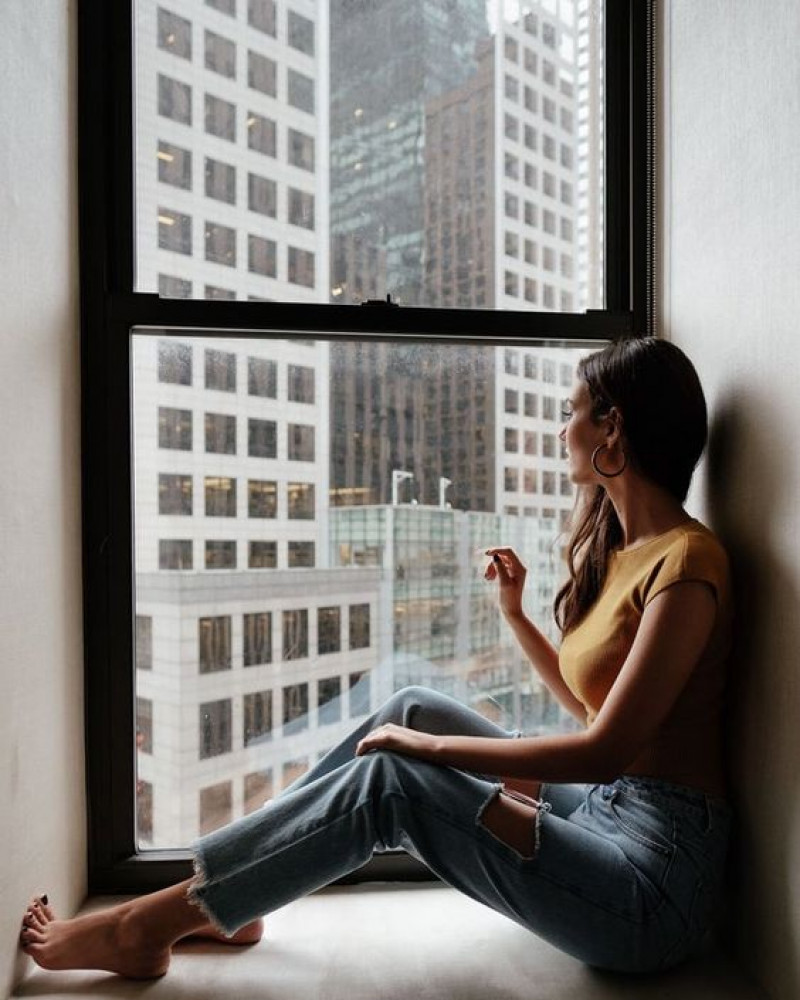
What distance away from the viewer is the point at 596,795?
126cm

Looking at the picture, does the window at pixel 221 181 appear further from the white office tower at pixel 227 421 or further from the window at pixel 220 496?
the window at pixel 220 496

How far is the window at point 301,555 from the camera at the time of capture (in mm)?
1565

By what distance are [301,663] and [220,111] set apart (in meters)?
1.05

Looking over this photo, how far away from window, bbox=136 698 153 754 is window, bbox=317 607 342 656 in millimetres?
337

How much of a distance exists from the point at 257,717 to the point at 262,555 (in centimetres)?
31

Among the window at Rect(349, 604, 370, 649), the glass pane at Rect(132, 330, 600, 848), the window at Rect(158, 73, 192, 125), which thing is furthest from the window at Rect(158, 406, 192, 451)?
the window at Rect(158, 73, 192, 125)

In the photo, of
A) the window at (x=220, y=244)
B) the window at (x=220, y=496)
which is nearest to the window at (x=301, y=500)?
the window at (x=220, y=496)

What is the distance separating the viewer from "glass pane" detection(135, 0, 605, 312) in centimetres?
153

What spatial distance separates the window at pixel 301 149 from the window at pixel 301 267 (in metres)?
0.16

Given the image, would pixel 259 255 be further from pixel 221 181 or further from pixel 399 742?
pixel 399 742

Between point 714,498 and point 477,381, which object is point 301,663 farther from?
point 714,498

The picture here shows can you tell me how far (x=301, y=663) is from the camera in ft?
5.19

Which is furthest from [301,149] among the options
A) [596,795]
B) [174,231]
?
[596,795]

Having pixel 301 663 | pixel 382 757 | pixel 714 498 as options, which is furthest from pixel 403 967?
pixel 714 498
